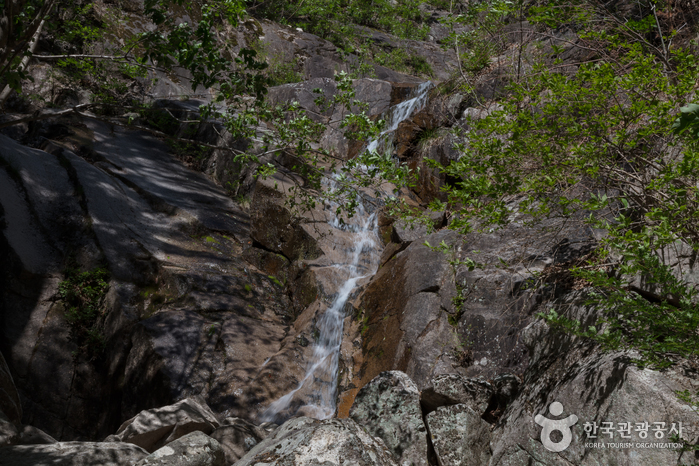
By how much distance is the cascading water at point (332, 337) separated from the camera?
21.3ft

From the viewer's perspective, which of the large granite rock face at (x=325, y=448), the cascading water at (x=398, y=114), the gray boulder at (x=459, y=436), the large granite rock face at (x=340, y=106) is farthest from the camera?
the large granite rock face at (x=340, y=106)

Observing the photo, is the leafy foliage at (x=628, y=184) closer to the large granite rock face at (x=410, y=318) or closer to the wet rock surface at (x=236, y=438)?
the large granite rock face at (x=410, y=318)

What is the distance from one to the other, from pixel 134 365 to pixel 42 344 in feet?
5.03

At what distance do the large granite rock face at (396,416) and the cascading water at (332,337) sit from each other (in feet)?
7.22

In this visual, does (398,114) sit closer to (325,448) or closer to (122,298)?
(122,298)

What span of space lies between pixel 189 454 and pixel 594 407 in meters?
A: 3.24

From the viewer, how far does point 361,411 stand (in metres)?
4.42

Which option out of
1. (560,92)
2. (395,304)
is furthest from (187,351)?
(560,92)

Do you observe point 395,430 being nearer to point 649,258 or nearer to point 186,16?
point 649,258

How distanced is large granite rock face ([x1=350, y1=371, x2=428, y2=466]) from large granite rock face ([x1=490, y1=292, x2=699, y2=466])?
72 centimetres

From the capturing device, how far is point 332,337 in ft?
24.4

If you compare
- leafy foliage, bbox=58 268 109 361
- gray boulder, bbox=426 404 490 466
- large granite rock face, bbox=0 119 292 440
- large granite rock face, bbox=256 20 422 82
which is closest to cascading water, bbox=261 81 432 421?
large granite rock face, bbox=0 119 292 440

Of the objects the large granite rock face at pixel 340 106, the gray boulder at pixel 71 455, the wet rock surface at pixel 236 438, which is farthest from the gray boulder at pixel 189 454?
the large granite rock face at pixel 340 106

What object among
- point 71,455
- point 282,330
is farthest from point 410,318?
point 71,455
